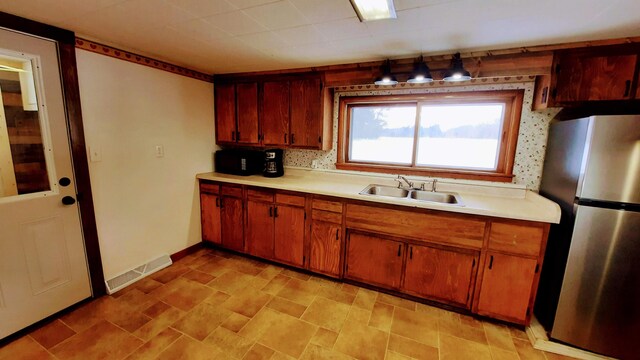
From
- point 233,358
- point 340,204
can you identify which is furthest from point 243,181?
point 233,358

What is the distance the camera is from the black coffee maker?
3.01m

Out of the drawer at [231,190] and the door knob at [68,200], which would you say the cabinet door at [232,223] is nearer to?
the drawer at [231,190]

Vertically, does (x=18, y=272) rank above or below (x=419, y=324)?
Answer: above

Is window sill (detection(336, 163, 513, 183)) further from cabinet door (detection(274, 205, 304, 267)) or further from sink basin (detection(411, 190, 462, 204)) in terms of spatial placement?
cabinet door (detection(274, 205, 304, 267))

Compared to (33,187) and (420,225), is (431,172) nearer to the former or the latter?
(420,225)

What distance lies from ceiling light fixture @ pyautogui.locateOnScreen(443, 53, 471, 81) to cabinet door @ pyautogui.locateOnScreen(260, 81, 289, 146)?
5.30 ft

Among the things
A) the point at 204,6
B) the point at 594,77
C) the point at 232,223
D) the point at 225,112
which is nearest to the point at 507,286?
the point at 594,77

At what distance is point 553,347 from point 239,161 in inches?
128

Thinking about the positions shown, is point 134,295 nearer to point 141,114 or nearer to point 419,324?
point 141,114

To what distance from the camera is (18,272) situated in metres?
1.71

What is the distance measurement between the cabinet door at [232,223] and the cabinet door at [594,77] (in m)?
3.03

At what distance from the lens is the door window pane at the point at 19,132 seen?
1.62 metres

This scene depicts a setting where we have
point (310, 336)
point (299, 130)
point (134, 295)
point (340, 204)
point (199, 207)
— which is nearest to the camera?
point (310, 336)

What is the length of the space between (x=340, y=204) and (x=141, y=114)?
2.07 meters
